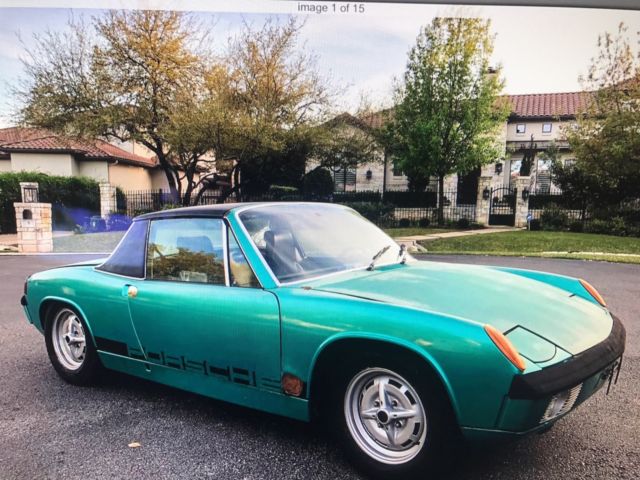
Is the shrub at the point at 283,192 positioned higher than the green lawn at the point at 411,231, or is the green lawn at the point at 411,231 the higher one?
the shrub at the point at 283,192

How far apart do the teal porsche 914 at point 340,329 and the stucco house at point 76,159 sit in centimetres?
353

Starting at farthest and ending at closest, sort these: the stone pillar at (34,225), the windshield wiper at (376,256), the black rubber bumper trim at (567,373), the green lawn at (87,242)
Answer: the stone pillar at (34,225), the green lawn at (87,242), the windshield wiper at (376,256), the black rubber bumper trim at (567,373)

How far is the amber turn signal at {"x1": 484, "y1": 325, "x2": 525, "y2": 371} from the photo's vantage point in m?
1.31

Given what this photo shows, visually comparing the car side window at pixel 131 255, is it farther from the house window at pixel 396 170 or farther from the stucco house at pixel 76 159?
the house window at pixel 396 170

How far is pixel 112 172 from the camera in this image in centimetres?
685

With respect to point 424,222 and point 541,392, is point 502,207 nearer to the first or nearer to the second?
point 424,222

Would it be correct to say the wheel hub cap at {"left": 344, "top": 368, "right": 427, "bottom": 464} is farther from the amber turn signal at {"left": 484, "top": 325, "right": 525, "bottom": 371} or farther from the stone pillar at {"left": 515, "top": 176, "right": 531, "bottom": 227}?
the stone pillar at {"left": 515, "top": 176, "right": 531, "bottom": 227}

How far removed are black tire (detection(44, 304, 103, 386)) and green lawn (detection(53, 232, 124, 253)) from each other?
274 cm

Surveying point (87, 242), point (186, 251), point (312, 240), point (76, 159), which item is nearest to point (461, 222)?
point (312, 240)

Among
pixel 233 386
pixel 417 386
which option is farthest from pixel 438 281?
pixel 233 386

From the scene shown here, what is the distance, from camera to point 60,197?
6477 mm

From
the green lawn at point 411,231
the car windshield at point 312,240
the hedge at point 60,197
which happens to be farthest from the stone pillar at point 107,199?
the car windshield at point 312,240

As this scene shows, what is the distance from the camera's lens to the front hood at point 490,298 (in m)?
1.59

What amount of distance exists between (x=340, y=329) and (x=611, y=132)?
245 inches
